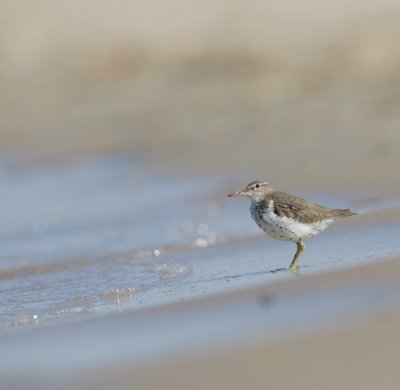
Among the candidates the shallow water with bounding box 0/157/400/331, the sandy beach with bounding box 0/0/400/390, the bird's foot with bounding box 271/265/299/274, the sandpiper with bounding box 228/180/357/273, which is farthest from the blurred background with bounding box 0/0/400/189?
the bird's foot with bounding box 271/265/299/274

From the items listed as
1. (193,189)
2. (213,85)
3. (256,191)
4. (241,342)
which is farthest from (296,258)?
(213,85)

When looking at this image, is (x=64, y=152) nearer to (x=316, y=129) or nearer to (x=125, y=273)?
(x=316, y=129)

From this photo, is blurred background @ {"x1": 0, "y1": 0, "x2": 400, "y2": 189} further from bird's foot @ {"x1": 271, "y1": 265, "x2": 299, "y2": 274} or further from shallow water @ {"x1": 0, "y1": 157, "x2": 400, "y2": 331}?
bird's foot @ {"x1": 271, "y1": 265, "x2": 299, "y2": 274}

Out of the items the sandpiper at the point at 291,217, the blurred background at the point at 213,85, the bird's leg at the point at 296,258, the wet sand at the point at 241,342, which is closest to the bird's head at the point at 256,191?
the sandpiper at the point at 291,217

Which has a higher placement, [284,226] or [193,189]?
[193,189]

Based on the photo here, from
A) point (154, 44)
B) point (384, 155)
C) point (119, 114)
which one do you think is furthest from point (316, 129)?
point (154, 44)

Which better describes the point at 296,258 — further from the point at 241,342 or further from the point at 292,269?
the point at 241,342
